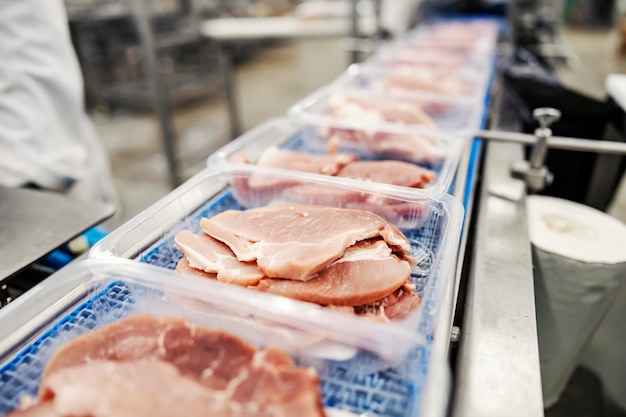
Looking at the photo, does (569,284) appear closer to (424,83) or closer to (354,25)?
(424,83)

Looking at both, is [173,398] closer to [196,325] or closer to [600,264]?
[196,325]

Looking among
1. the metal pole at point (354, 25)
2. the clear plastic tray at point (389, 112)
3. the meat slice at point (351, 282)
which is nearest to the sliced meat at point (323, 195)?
the meat slice at point (351, 282)

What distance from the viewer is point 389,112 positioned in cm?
190

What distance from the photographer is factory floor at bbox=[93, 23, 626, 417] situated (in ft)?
6.15

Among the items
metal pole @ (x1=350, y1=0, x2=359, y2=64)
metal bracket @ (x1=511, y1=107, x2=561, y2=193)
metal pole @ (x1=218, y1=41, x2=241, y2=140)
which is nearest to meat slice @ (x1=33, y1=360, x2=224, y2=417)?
metal bracket @ (x1=511, y1=107, x2=561, y2=193)

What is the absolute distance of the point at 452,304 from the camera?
875 mm

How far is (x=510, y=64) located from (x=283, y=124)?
222cm

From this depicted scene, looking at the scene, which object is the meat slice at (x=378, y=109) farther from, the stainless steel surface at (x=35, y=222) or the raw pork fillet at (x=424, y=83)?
the stainless steel surface at (x=35, y=222)

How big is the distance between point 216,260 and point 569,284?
4.05ft

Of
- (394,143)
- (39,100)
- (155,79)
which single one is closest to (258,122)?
(155,79)

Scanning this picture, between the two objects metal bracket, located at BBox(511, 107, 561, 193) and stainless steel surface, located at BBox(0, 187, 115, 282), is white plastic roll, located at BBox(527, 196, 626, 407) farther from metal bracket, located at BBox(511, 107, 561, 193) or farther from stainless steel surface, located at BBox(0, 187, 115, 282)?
stainless steel surface, located at BBox(0, 187, 115, 282)

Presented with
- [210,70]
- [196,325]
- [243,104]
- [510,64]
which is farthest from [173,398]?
[210,70]

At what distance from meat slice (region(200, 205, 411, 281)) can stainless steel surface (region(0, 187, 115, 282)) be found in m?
0.42

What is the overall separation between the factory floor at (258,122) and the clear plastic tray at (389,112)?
3.17 feet
